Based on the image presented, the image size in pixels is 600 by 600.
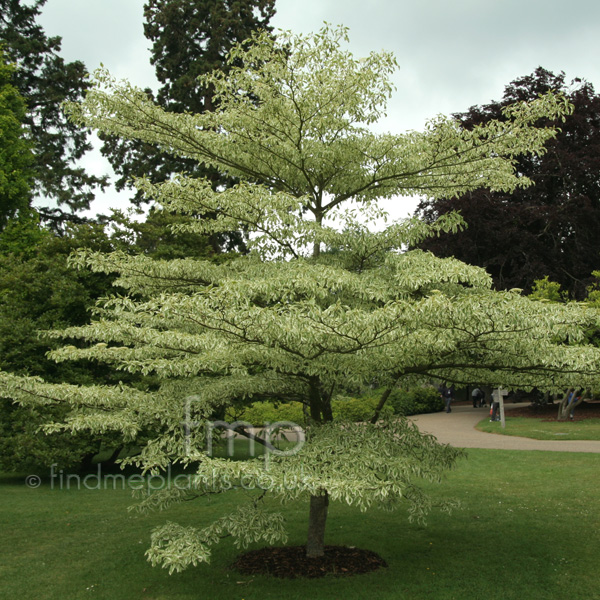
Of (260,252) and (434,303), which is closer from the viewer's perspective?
(434,303)

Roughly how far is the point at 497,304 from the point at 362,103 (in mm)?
3055

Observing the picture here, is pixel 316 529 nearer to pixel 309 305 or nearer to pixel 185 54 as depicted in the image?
pixel 309 305

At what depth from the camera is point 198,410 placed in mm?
6207

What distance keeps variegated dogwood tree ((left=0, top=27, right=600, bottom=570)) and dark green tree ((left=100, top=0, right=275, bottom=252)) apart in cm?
1640

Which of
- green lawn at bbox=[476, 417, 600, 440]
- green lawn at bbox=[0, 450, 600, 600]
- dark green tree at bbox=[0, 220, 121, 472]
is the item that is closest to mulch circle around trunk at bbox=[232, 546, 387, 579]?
green lawn at bbox=[0, 450, 600, 600]

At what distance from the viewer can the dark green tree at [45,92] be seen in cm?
2517

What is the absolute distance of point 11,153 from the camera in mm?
20609

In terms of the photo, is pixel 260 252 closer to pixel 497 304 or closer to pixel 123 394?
pixel 123 394

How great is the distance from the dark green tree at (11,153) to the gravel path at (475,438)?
15442 mm

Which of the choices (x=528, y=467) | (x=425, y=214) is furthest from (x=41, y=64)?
(x=528, y=467)

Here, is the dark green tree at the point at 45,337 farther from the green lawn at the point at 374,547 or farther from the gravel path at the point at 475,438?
the gravel path at the point at 475,438

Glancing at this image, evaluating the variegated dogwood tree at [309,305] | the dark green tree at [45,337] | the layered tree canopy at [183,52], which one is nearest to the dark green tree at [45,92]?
the layered tree canopy at [183,52]

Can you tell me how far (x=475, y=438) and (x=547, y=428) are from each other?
11.3ft

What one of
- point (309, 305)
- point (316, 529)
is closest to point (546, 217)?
point (316, 529)
